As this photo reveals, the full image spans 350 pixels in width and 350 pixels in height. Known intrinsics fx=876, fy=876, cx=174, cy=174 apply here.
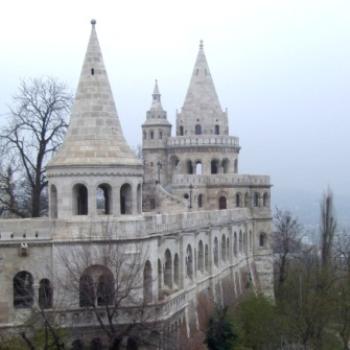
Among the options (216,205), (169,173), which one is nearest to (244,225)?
(216,205)

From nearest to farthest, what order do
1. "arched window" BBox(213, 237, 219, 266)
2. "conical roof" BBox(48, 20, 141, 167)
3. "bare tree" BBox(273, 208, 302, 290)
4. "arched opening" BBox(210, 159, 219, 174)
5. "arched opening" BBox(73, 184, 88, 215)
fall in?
"conical roof" BBox(48, 20, 141, 167) → "arched opening" BBox(73, 184, 88, 215) → "arched window" BBox(213, 237, 219, 266) → "arched opening" BBox(210, 159, 219, 174) → "bare tree" BBox(273, 208, 302, 290)

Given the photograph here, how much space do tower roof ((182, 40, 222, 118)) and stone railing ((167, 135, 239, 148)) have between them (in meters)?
1.58

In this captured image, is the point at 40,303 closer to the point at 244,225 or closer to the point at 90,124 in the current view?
the point at 90,124

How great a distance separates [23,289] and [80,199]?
377 cm

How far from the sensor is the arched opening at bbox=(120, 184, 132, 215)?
95.9 ft

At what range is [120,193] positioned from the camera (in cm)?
2944

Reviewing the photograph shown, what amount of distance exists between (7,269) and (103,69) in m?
7.42

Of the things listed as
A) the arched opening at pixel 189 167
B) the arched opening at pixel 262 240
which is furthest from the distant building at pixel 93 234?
the arched opening at pixel 262 240

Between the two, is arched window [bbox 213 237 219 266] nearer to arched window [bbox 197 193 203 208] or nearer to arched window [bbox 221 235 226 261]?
arched window [bbox 221 235 226 261]

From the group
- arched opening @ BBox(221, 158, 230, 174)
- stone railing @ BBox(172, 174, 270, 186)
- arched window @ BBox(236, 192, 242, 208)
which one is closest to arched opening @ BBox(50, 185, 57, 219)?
stone railing @ BBox(172, 174, 270, 186)

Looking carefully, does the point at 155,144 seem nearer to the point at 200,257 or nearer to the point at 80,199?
the point at 200,257

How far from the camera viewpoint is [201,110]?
5553cm

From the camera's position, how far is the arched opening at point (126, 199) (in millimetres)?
29219

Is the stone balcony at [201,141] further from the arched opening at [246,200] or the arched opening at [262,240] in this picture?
the arched opening at [262,240]
